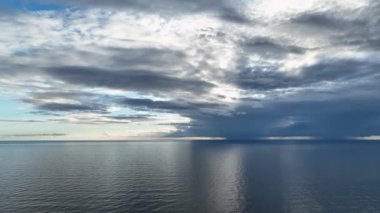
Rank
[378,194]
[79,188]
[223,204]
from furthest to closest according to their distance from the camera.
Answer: [79,188]
[378,194]
[223,204]

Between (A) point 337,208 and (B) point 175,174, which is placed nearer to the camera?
(A) point 337,208

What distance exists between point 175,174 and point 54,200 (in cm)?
6038

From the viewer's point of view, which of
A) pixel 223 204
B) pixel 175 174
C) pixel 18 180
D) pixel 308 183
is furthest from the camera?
pixel 175 174

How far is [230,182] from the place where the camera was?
11725 centimetres

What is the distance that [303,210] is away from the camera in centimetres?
7831

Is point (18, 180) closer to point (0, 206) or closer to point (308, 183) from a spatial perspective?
point (0, 206)

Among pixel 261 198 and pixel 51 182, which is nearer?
pixel 261 198

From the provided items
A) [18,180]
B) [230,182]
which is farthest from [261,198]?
[18,180]

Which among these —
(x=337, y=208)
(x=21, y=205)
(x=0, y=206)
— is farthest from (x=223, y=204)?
(x=0, y=206)

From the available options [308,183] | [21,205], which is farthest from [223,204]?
A: [21,205]

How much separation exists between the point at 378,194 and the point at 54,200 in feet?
334

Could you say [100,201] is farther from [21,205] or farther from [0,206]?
[0,206]

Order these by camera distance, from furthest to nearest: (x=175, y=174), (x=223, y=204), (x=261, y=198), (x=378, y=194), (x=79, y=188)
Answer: (x=175, y=174) → (x=79, y=188) → (x=378, y=194) → (x=261, y=198) → (x=223, y=204)

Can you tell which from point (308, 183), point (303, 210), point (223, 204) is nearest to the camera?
point (303, 210)
